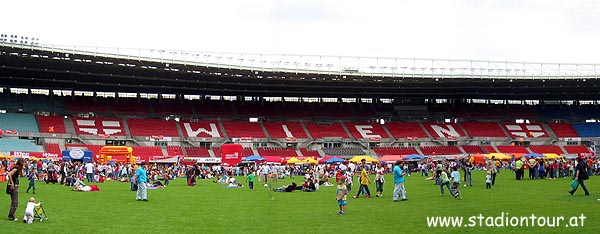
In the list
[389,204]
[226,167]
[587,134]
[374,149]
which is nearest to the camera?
[389,204]

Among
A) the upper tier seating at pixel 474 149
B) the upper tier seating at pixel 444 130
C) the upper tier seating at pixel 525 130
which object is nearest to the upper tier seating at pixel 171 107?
the upper tier seating at pixel 444 130

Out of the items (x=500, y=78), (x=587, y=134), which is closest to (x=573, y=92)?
(x=587, y=134)

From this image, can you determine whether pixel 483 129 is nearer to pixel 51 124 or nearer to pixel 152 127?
pixel 152 127

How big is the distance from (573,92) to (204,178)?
54.1 metres

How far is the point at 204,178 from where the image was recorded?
45.4 m

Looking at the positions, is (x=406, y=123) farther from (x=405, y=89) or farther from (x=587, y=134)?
(x=587, y=134)

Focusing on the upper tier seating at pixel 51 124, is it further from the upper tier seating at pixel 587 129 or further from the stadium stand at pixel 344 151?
the upper tier seating at pixel 587 129

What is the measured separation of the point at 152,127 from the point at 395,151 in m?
28.4

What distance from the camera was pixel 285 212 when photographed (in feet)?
59.3

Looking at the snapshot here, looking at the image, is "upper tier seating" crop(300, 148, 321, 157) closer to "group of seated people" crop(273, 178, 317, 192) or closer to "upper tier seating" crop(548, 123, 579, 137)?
"upper tier seating" crop(548, 123, 579, 137)

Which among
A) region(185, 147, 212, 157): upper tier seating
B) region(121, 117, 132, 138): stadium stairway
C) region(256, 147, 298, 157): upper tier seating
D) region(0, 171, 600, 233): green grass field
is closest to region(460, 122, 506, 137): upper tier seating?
region(256, 147, 298, 157): upper tier seating

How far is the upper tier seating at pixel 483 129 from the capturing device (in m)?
76.4

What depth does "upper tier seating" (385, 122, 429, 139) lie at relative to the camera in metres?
74.6

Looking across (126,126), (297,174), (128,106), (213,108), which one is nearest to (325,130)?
(213,108)
